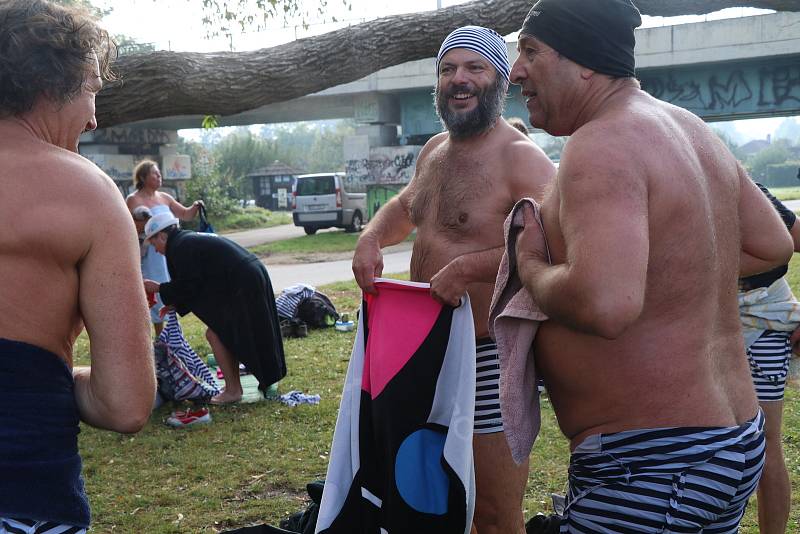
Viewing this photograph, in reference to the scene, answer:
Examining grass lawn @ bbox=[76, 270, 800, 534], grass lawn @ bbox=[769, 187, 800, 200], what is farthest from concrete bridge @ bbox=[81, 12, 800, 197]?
grass lawn @ bbox=[769, 187, 800, 200]

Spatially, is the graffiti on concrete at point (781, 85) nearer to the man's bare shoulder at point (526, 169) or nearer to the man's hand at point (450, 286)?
the man's bare shoulder at point (526, 169)

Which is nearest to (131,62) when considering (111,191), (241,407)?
(241,407)

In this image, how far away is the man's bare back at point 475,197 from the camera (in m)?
3.20

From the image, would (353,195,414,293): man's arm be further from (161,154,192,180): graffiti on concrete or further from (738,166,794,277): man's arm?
(161,154,192,180): graffiti on concrete

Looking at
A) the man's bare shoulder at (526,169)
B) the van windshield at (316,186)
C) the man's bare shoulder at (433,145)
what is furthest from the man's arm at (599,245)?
the van windshield at (316,186)

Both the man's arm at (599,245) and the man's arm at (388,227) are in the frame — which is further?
the man's arm at (388,227)

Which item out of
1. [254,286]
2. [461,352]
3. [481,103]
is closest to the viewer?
[461,352]

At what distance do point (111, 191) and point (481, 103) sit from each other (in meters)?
1.82

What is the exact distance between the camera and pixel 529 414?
226 cm

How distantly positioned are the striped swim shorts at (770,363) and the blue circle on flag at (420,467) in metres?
1.46

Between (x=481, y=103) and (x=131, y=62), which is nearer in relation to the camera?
(x=481, y=103)

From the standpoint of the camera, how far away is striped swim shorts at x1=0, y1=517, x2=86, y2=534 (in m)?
1.81

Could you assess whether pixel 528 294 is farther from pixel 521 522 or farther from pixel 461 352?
pixel 521 522

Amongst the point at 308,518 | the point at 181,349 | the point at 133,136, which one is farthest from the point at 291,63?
the point at 133,136
